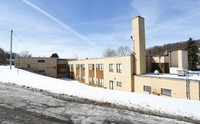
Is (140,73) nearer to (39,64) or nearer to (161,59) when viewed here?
(161,59)

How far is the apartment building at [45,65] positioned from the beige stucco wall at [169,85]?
100ft

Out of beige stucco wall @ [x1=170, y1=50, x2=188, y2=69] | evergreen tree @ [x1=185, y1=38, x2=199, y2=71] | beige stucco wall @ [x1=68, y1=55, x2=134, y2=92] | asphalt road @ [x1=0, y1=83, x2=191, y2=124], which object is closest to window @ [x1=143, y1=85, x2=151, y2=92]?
beige stucco wall @ [x1=68, y1=55, x2=134, y2=92]

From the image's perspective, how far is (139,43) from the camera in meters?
17.9

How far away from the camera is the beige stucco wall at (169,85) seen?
35.6 feet

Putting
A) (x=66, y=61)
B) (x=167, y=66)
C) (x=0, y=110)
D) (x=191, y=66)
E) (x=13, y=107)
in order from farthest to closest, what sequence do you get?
1. (x=66, y=61)
2. (x=191, y=66)
3. (x=167, y=66)
4. (x=13, y=107)
5. (x=0, y=110)

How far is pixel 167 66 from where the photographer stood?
69.1ft

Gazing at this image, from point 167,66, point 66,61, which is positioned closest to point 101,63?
point 167,66

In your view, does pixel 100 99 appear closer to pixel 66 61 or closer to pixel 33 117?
pixel 33 117

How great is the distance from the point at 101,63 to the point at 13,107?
746 inches

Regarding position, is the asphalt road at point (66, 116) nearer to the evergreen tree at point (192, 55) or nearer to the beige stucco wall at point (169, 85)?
the beige stucco wall at point (169, 85)

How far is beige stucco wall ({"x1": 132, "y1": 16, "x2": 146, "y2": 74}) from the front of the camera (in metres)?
17.6

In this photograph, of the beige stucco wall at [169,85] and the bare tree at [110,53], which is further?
the bare tree at [110,53]

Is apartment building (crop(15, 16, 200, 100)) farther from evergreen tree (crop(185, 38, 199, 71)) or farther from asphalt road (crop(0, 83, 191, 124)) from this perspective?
evergreen tree (crop(185, 38, 199, 71))

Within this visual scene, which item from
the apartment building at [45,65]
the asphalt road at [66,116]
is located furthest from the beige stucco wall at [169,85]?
the apartment building at [45,65]
